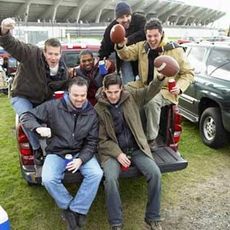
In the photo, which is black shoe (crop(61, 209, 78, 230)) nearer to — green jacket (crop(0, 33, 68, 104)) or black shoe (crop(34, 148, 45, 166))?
black shoe (crop(34, 148, 45, 166))

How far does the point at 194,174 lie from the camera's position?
4613 mm

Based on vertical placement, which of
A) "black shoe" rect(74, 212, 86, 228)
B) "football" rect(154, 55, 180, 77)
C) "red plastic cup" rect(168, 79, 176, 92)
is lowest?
"black shoe" rect(74, 212, 86, 228)

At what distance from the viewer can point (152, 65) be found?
A: 4.02m

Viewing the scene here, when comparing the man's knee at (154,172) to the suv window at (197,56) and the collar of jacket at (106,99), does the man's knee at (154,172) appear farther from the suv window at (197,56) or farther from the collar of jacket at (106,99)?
the suv window at (197,56)

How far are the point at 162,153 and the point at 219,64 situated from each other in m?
2.57

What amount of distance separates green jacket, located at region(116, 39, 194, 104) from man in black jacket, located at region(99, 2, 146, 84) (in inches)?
11.6

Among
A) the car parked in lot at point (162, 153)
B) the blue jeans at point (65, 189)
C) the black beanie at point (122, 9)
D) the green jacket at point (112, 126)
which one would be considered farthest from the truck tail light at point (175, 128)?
the black beanie at point (122, 9)

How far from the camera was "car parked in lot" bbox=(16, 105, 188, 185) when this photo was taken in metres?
3.37

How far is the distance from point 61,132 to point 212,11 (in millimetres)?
91595

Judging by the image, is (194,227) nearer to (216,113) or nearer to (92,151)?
(92,151)

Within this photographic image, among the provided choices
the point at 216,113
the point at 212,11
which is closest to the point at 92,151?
the point at 216,113

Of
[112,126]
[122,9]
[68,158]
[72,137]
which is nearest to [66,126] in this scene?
[72,137]

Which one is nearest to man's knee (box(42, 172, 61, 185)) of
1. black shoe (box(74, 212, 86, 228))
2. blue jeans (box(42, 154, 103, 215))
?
blue jeans (box(42, 154, 103, 215))

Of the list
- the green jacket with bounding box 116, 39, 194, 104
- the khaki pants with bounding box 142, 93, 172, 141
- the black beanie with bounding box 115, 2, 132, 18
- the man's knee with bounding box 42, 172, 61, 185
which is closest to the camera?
the man's knee with bounding box 42, 172, 61, 185
